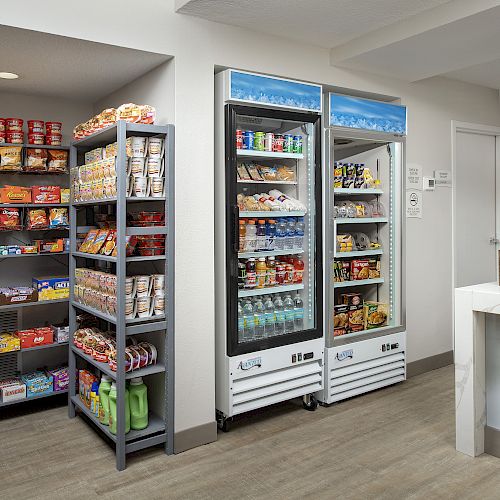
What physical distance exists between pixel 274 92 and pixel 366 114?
0.96 metres

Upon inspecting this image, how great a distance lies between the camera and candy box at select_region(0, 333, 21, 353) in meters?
3.81

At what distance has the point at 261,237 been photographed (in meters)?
3.73

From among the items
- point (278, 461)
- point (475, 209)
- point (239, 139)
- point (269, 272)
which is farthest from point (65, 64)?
point (475, 209)

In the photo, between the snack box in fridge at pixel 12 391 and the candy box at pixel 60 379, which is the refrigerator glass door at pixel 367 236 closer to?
the candy box at pixel 60 379

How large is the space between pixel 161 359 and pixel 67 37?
1991 mm

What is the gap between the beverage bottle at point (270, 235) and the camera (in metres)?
3.76

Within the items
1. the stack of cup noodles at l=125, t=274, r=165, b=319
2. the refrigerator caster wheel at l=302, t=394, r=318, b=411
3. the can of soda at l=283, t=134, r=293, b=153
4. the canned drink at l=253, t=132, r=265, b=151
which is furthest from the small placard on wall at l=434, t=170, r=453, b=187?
the stack of cup noodles at l=125, t=274, r=165, b=319

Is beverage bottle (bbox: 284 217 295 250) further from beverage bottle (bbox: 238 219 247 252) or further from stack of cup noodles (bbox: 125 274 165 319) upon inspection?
stack of cup noodles (bbox: 125 274 165 319)

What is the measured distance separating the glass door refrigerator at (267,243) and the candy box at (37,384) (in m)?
1.42

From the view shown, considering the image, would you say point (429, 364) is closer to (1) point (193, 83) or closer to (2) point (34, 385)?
(1) point (193, 83)

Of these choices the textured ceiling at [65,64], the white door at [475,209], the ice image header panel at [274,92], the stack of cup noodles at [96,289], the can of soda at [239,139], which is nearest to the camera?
the textured ceiling at [65,64]

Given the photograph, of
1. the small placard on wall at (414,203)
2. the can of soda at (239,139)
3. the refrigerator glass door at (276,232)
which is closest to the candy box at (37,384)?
the refrigerator glass door at (276,232)

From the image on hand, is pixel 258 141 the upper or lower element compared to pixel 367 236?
upper

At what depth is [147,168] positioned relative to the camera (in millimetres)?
3150
